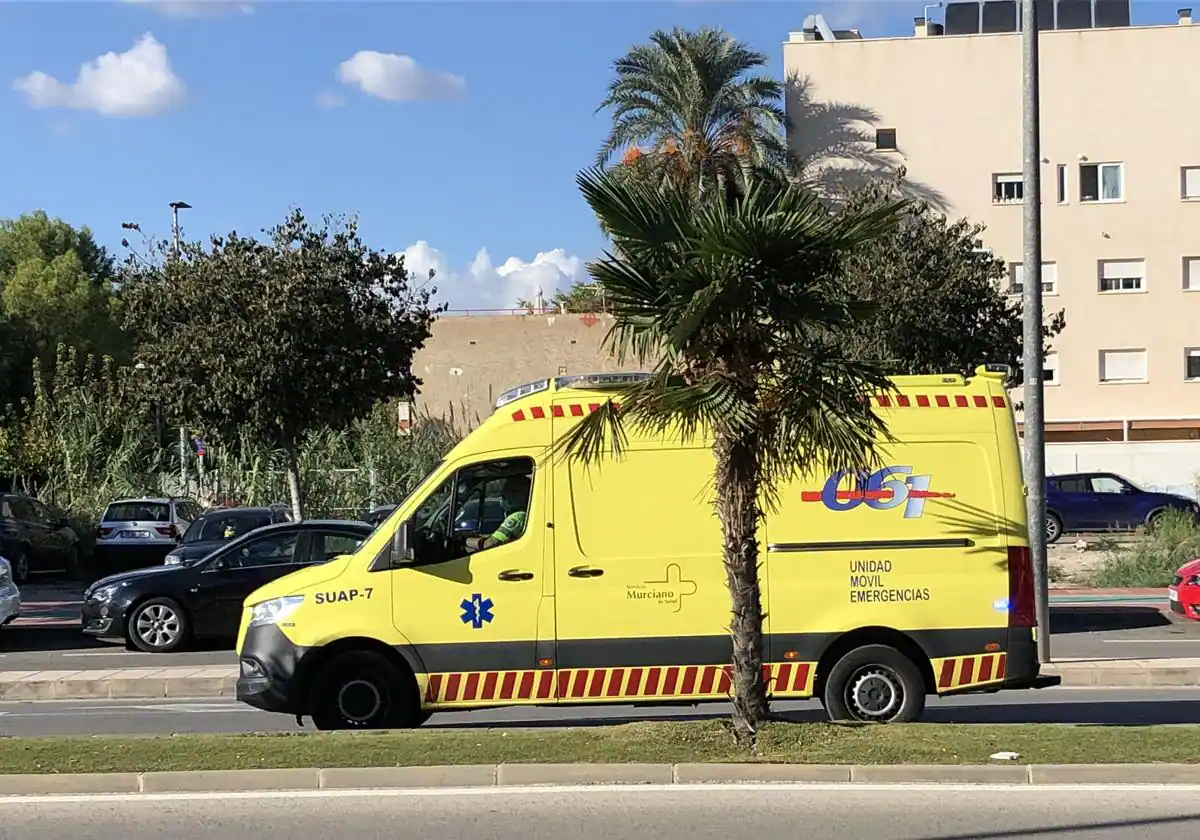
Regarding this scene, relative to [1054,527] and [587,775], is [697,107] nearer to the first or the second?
[1054,527]

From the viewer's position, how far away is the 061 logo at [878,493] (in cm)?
1041

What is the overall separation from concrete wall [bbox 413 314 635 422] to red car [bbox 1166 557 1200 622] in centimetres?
3039

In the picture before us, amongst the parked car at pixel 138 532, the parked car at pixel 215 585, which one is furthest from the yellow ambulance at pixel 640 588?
the parked car at pixel 138 532

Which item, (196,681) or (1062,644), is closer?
(196,681)

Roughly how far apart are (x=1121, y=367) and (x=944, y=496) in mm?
37212

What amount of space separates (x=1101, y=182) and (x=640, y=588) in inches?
1529

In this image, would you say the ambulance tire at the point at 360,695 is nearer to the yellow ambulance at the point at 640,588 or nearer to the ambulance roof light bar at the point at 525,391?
the yellow ambulance at the point at 640,588

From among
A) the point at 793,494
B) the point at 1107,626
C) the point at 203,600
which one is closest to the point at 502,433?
the point at 793,494

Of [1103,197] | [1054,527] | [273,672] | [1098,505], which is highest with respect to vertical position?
[1103,197]

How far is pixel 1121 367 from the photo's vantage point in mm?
44750

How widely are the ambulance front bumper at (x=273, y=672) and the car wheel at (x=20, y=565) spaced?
1770 centimetres

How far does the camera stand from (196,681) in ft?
46.2

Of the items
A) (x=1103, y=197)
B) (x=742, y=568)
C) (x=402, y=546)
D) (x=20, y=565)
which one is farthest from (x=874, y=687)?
(x=1103, y=197)

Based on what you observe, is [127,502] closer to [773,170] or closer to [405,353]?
[405,353]
